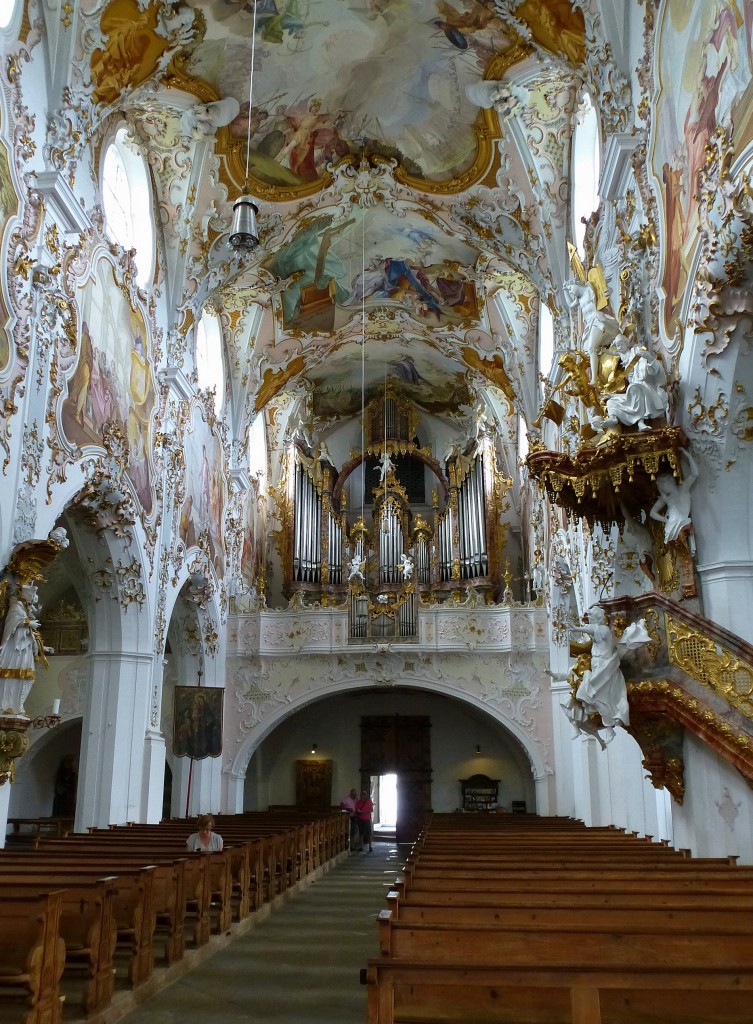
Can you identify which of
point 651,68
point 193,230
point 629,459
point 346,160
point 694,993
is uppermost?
point 346,160

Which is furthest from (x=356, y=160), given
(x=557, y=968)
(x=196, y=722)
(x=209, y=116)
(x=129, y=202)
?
(x=557, y=968)

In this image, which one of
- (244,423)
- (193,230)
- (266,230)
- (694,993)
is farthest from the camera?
(244,423)

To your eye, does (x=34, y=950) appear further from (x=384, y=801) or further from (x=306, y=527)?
(x=384, y=801)

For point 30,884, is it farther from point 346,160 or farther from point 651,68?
point 346,160

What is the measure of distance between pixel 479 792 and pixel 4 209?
1968 centimetres

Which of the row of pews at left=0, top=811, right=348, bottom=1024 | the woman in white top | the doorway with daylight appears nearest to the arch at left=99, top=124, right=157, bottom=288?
the woman in white top

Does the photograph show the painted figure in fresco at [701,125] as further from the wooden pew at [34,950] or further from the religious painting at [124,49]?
the wooden pew at [34,950]

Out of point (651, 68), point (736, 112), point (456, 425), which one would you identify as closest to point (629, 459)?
point (736, 112)

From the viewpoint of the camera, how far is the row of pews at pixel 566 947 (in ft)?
11.3

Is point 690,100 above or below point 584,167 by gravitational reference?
below

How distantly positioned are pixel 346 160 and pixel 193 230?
3.34 meters

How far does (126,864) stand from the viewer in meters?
7.83

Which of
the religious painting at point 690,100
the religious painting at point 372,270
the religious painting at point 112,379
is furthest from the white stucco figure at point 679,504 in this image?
the religious painting at point 372,270

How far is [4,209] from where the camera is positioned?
10867 mm
